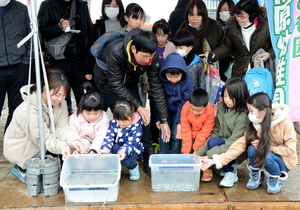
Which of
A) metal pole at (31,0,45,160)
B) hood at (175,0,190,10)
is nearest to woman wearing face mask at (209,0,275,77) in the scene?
hood at (175,0,190,10)

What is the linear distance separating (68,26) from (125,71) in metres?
1.10

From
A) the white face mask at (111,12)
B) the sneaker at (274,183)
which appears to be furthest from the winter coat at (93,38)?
the sneaker at (274,183)

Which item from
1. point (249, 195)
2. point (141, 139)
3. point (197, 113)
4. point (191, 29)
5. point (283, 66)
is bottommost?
point (249, 195)

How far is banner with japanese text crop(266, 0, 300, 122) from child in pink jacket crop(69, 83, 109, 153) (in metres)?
1.86

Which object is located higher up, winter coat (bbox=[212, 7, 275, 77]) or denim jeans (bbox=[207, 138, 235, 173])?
winter coat (bbox=[212, 7, 275, 77])

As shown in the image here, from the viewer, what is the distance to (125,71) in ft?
11.1

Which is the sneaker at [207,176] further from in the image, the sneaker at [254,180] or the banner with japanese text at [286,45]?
the banner with japanese text at [286,45]

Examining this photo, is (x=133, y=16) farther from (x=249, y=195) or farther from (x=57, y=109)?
(x=249, y=195)

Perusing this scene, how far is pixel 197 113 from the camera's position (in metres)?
3.40

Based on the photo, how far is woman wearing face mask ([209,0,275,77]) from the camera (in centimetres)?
396

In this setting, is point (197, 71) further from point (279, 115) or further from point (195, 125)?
point (279, 115)

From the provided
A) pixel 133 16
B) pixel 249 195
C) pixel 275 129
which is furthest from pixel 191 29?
pixel 249 195

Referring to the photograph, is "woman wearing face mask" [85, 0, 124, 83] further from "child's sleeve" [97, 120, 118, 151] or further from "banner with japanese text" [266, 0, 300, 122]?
"banner with japanese text" [266, 0, 300, 122]

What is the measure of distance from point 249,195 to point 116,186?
1.10 metres
